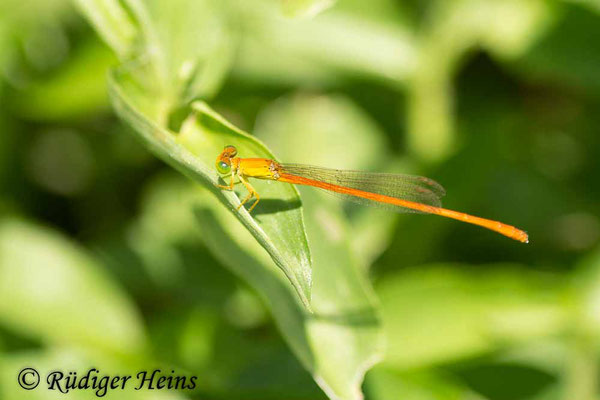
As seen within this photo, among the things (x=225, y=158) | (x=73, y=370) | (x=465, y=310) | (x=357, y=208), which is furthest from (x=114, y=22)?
Result: (x=465, y=310)

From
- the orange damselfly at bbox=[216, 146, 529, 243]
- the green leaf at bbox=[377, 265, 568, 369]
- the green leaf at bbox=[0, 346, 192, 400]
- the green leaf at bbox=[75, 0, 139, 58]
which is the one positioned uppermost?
the orange damselfly at bbox=[216, 146, 529, 243]

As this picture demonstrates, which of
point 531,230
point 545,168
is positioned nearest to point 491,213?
point 531,230

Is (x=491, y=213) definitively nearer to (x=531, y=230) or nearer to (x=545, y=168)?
(x=531, y=230)

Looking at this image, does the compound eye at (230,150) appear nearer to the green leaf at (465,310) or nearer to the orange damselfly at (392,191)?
the orange damselfly at (392,191)

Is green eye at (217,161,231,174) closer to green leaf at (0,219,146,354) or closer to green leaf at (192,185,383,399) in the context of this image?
green leaf at (192,185,383,399)

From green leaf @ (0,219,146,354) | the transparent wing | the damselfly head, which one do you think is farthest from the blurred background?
the damselfly head
